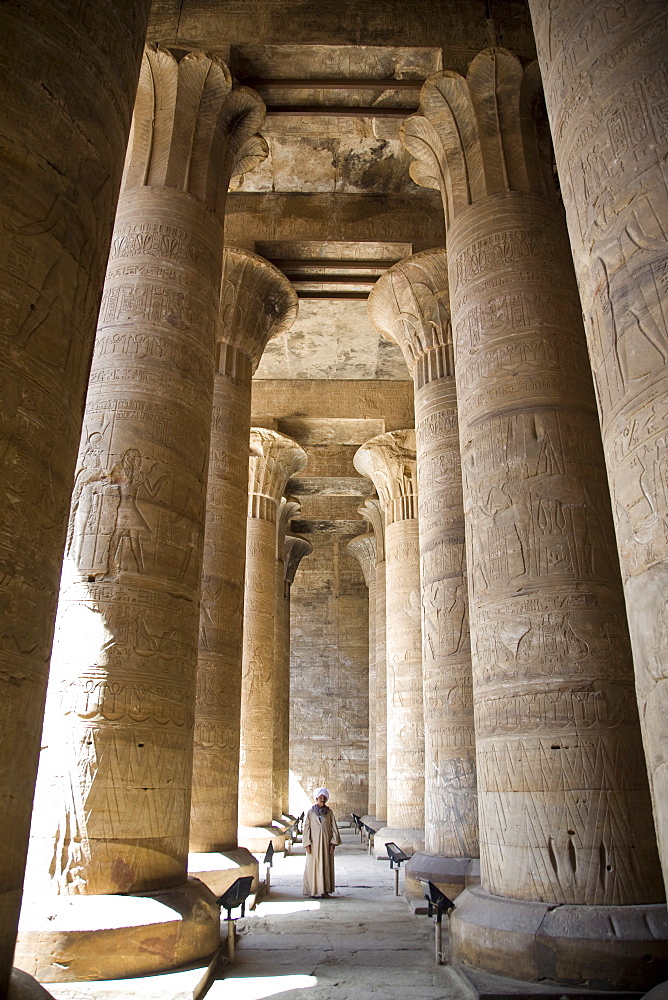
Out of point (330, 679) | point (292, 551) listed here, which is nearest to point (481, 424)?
point (292, 551)

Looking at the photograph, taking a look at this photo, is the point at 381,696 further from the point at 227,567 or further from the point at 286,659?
the point at 227,567

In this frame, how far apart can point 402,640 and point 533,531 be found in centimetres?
769

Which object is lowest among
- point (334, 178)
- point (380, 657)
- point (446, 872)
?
point (446, 872)

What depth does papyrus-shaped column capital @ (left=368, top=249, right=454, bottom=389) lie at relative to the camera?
9.74 m

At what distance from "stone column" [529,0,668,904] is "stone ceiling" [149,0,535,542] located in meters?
4.65

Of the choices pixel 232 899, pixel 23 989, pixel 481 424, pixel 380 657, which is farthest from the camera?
pixel 380 657

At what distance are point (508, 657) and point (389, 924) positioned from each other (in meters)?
3.47

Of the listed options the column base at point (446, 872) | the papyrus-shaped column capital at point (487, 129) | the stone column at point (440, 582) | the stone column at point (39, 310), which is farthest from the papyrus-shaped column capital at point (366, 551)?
the stone column at point (39, 310)

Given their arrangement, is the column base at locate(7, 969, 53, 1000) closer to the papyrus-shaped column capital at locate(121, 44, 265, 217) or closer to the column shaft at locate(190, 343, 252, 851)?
the column shaft at locate(190, 343, 252, 851)

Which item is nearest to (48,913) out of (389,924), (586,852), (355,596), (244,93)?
(586,852)

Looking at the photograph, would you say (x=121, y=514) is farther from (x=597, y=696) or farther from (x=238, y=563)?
(x=238, y=563)

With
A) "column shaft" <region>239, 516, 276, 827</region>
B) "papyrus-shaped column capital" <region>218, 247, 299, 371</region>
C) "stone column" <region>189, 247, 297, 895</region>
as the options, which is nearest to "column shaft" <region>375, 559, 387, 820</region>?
"column shaft" <region>239, 516, 276, 827</region>

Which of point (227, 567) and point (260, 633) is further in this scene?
point (260, 633)

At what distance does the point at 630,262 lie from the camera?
2.82 meters
